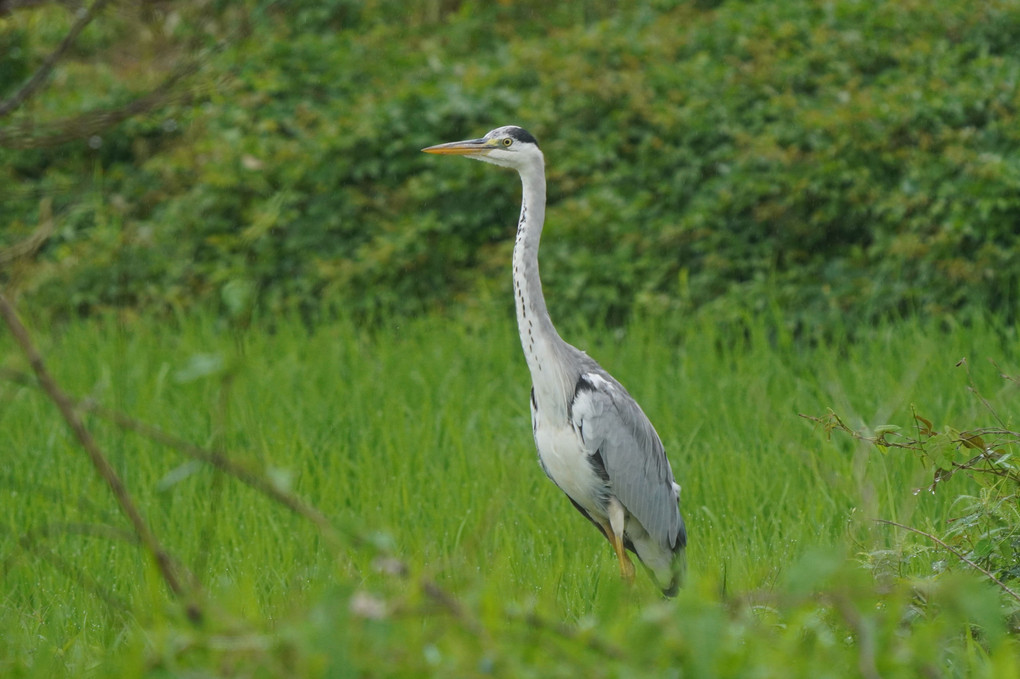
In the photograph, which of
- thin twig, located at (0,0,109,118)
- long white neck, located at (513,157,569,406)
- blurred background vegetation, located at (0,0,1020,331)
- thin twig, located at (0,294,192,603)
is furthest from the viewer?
blurred background vegetation, located at (0,0,1020,331)

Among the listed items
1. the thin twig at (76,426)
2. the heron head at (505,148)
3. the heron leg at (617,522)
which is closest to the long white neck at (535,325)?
the heron head at (505,148)

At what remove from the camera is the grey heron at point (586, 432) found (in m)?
3.98

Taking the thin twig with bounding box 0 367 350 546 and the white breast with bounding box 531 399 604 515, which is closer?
the thin twig with bounding box 0 367 350 546

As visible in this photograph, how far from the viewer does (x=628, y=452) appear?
13.2 feet

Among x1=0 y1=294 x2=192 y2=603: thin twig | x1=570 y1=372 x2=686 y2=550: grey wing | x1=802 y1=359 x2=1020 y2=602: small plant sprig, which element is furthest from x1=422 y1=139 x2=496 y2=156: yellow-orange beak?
x1=0 y1=294 x2=192 y2=603: thin twig

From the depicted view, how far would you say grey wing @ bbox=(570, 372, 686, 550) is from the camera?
13.1 ft

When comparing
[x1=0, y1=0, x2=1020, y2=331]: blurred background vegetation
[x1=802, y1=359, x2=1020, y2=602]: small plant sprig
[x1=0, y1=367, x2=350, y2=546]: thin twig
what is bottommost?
[x1=0, y1=0, x2=1020, y2=331]: blurred background vegetation

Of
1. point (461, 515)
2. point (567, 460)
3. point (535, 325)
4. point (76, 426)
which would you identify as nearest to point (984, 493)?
point (567, 460)

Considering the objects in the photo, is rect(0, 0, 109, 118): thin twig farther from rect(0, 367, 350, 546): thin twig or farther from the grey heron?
the grey heron

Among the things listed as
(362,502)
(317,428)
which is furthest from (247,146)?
(362,502)

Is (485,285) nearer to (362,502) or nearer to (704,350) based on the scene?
(704,350)

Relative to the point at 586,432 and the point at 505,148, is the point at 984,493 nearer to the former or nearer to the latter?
the point at 586,432

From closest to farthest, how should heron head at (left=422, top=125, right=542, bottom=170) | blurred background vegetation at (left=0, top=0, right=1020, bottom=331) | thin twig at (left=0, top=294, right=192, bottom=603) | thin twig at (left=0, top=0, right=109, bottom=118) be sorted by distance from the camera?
thin twig at (left=0, top=294, right=192, bottom=603), thin twig at (left=0, top=0, right=109, bottom=118), heron head at (left=422, top=125, right=542, bottom=170), blurred background vegetation at (left=0, top=0, right=1020, bottom=331)

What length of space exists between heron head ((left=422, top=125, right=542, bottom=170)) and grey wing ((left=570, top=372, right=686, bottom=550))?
823 mm
